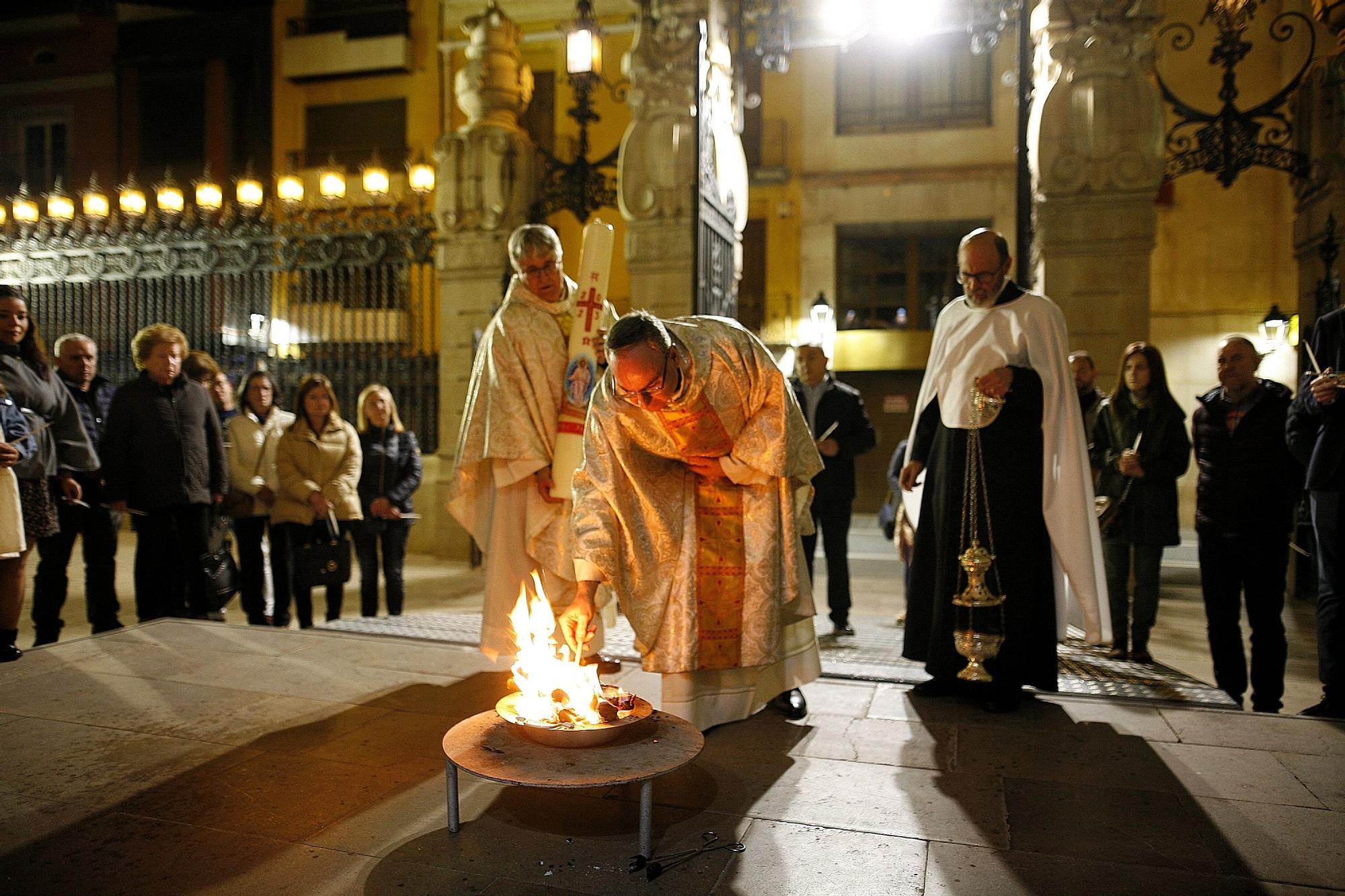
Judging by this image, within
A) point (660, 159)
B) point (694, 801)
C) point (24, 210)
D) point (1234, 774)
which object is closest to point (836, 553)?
point (1234, 774)

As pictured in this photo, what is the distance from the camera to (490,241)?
938 cm

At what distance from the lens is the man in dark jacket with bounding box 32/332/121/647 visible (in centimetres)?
521

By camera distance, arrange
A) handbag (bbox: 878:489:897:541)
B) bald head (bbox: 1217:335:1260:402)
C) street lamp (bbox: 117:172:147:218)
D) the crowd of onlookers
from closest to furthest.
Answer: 1. the crowd of onlookers
2. bald head (bbox: 1217:335:1260:402)
3. handbag (bbox: 878:489:897:541)
4. street lamp (bbox: 117:172:147:218)

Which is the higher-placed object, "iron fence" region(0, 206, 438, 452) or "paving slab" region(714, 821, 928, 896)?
"iron fence" region(0, 206, 438, 452)

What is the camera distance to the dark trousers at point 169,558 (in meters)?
5.51

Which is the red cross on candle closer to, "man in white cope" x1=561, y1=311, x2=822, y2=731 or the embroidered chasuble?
the embroidered chasuble

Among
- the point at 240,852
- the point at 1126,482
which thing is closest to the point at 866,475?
the point at 1126,482

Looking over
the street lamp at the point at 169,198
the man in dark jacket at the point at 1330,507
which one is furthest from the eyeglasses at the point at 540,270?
the street lamp at the point at 169,198

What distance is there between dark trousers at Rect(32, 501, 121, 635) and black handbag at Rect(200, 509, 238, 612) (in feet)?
1.65

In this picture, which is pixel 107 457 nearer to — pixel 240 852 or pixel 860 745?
pixel 240 852

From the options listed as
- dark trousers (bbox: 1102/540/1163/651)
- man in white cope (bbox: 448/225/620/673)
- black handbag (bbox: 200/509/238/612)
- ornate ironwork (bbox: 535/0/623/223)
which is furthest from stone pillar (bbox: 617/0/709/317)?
dark trousers (bbox: 1102/540/1163/651)

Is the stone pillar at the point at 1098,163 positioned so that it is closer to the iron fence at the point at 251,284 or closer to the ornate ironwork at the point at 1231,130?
the ornate ironwork at the point at 1231,130

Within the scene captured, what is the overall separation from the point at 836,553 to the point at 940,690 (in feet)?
6.86

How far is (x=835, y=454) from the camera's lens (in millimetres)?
6109
